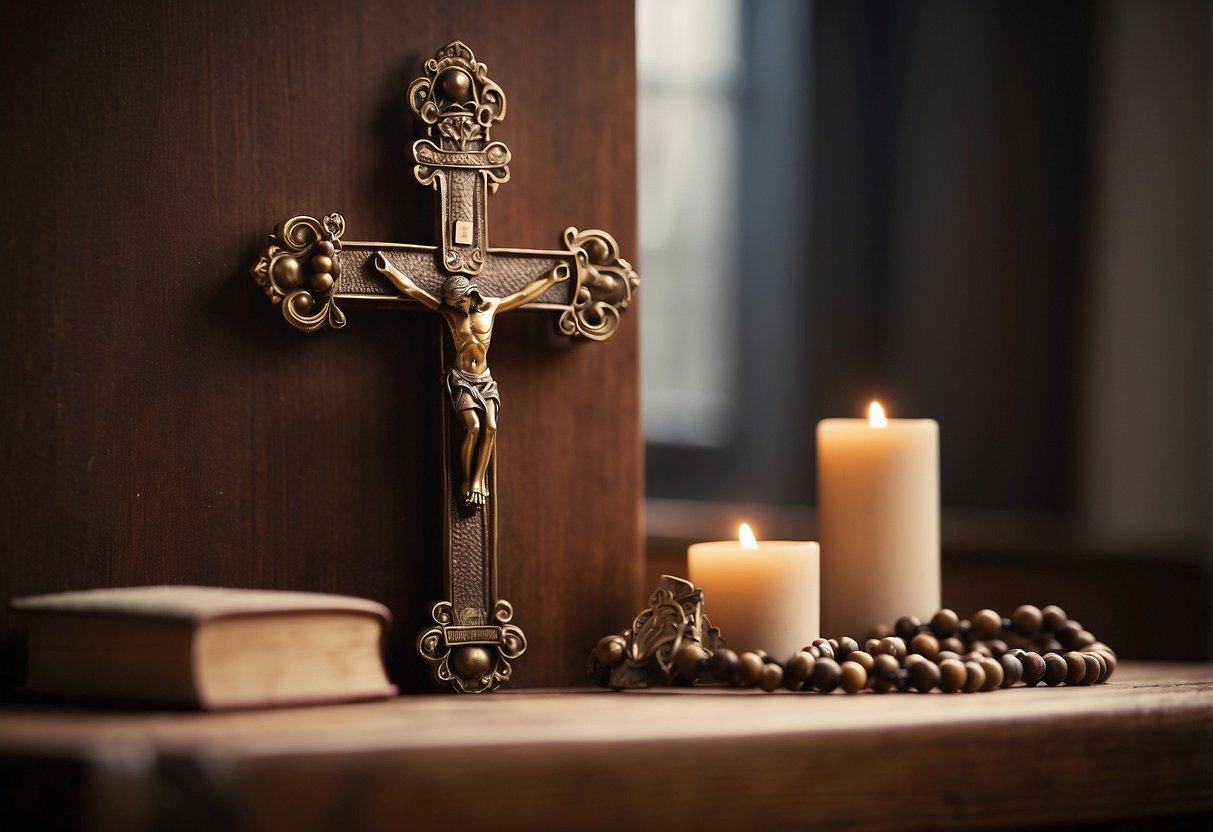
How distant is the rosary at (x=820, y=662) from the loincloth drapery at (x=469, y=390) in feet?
0.61

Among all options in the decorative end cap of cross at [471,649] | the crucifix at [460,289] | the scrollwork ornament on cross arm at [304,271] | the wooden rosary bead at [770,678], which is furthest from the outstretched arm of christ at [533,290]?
the wooden rosary bead at [770,678]

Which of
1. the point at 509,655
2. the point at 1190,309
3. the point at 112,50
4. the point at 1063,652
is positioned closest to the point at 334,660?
the point at 509,655

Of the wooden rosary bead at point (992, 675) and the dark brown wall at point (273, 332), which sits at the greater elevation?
the dark brown wall at point (273, 332)

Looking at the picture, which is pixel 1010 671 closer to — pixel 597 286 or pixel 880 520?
pixel 880 520

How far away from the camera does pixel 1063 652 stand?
1084 mm

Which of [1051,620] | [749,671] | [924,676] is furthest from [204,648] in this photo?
[1051,620]

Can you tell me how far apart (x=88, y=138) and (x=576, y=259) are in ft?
1.22

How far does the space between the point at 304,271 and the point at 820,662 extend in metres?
0.46

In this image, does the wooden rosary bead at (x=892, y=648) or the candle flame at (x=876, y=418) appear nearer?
the wooden rosary bead at (x=892, y=648)

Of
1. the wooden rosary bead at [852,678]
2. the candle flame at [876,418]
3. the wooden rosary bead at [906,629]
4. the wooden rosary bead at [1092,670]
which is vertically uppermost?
the candle flame at [876,418]

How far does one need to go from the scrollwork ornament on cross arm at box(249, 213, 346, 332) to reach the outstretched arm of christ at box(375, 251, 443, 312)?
0.03 m

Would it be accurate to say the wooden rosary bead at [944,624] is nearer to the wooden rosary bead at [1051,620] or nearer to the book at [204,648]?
the wooden rosary bead at [1051,620]

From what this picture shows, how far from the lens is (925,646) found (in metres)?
1.02

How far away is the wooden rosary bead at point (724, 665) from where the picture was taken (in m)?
0.93
